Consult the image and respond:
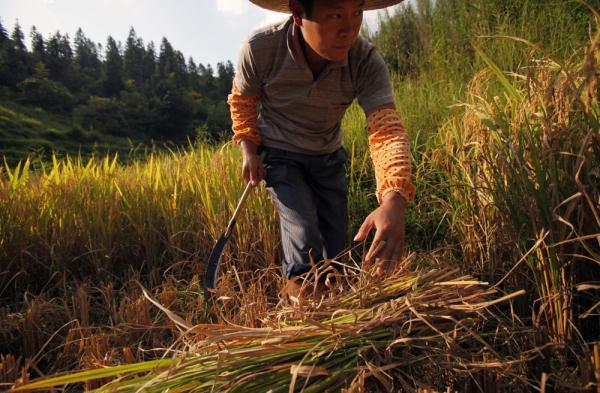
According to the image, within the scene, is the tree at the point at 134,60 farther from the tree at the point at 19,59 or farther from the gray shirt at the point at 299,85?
the gray shirt at the point at 299,85

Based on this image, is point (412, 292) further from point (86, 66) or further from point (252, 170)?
point (86, 66)

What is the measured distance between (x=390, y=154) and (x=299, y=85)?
1.94 feet

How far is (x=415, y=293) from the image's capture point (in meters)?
1.00

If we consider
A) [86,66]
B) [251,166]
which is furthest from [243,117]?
[86,66]

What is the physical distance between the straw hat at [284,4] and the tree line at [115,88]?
40.2 meters

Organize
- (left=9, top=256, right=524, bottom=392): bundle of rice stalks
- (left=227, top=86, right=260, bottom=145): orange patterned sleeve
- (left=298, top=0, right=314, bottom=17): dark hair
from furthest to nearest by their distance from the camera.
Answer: (left=227, top=86, right=260, bottom=145): orange patterned sleeve → (left=298, top=0, right=314, bottom=17): dark hair → (left=9, top=256, right=524, bottom=392): bundle of rice stalks

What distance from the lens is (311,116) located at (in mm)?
1874

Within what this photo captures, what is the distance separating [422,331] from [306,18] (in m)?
1.10

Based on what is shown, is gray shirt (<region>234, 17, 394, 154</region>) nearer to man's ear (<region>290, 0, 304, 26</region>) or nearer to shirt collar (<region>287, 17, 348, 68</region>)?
shirt collar (<region>287, 17, 348, 68</region>)

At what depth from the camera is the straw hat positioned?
176 cm

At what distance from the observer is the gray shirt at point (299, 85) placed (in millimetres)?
1717

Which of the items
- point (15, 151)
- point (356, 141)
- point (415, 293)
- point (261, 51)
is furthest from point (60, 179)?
point (15, 151)

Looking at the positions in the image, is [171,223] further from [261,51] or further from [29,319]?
[261,51]

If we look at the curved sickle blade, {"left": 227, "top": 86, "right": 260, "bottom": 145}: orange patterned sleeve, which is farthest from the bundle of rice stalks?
{"left": 227, "top": 86, "right": 260, "bottom": 145}: orange patterned sleeve
